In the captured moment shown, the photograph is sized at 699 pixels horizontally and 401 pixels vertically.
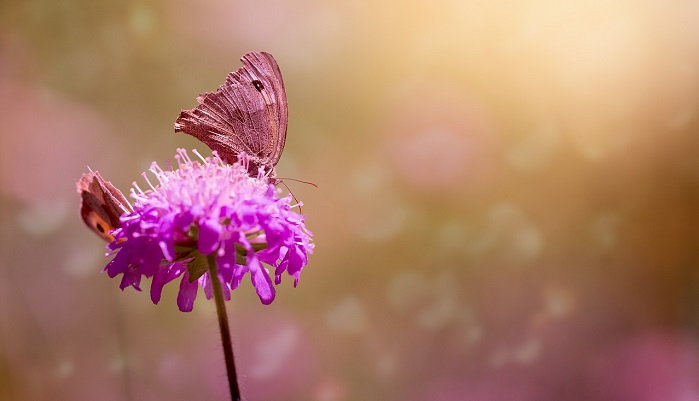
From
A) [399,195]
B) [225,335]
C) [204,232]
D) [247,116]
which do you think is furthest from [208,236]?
[399,195]

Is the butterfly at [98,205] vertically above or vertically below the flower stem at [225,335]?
above

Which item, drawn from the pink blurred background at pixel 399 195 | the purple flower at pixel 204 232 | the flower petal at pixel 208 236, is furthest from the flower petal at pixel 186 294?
the pink blurred background at pixel 399 195

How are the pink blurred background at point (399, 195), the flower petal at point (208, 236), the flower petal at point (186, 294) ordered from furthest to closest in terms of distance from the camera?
1. the pink blurred background at point (399, 195)
2. the flower petal at point (186, 294)
3. the flower petal at point (208, 236)

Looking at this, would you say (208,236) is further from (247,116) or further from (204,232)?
(247,116)

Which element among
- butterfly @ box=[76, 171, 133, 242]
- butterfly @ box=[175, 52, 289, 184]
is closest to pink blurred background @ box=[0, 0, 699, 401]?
butterfly @ box=[175, 52, 289, 184]

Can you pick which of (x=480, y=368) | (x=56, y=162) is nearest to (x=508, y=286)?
(x=480, y=368)

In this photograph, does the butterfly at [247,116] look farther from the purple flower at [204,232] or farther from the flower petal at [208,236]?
the flower petal at [208,236]

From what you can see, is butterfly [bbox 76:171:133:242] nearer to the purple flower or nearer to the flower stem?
the purple flower
